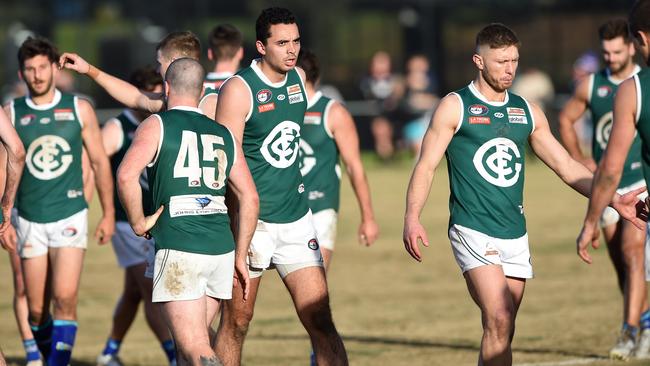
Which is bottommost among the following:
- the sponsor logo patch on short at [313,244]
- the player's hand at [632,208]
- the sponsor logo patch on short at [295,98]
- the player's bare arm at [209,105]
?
the sponsor logo patch on short at [313,244]

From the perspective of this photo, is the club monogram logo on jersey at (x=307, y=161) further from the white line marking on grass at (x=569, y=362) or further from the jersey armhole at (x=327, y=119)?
the white line marking on grass at (x=569, y=362)

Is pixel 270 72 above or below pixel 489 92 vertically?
above

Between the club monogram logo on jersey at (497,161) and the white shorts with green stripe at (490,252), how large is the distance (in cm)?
36

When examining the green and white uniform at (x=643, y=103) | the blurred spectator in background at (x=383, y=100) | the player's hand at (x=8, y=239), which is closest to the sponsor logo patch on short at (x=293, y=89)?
the player's hand at (x=8, y=239)

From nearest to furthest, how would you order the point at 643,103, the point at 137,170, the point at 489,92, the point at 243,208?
the point at 643,103
the point at 137,170
the point at 243,208
the point at 489,92

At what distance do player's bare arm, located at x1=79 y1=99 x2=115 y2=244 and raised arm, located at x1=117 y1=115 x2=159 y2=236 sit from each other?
2619 mm

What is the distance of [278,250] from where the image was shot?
861cm

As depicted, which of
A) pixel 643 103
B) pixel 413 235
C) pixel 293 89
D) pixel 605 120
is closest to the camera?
pixel 643 103

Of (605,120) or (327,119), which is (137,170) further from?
(605,120)

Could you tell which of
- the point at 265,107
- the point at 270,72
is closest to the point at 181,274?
the point at 265,107

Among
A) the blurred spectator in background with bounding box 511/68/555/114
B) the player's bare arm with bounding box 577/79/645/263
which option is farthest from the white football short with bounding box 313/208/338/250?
the blurred spectator in background with bounding box 511/68/555/114

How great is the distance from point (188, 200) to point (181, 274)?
0.43 m

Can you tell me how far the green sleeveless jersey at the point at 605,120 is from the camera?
11.0 metres

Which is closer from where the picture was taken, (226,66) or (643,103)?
(643,103)
